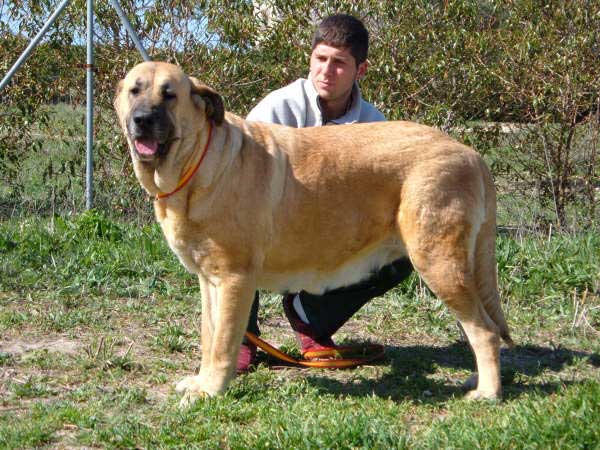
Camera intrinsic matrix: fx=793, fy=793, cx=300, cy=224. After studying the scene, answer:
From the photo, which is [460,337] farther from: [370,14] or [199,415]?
[370,14]

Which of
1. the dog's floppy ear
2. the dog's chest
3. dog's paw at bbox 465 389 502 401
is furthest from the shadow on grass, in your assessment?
the dog's floppy ear

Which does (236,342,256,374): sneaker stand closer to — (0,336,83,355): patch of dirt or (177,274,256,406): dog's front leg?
(177,274,256,406): dog's front leg

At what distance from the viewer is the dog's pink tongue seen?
362 cm

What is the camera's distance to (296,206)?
3.99 meters

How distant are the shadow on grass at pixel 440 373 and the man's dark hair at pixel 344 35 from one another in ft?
6.02

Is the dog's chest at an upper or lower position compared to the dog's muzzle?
lower

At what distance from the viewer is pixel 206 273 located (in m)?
3.88

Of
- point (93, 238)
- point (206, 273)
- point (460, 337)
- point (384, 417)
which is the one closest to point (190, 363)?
point (206, 273)

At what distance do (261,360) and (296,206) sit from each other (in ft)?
3.58

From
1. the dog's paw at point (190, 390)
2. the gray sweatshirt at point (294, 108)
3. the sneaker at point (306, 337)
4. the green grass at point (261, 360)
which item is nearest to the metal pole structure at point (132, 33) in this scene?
the green grass at point (261, 360)

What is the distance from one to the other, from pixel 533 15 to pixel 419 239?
3917 millimetres

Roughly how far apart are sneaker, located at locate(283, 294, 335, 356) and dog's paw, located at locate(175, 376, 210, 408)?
87cm

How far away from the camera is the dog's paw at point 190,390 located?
3.72 metres

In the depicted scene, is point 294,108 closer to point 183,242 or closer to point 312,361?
point 183,242
